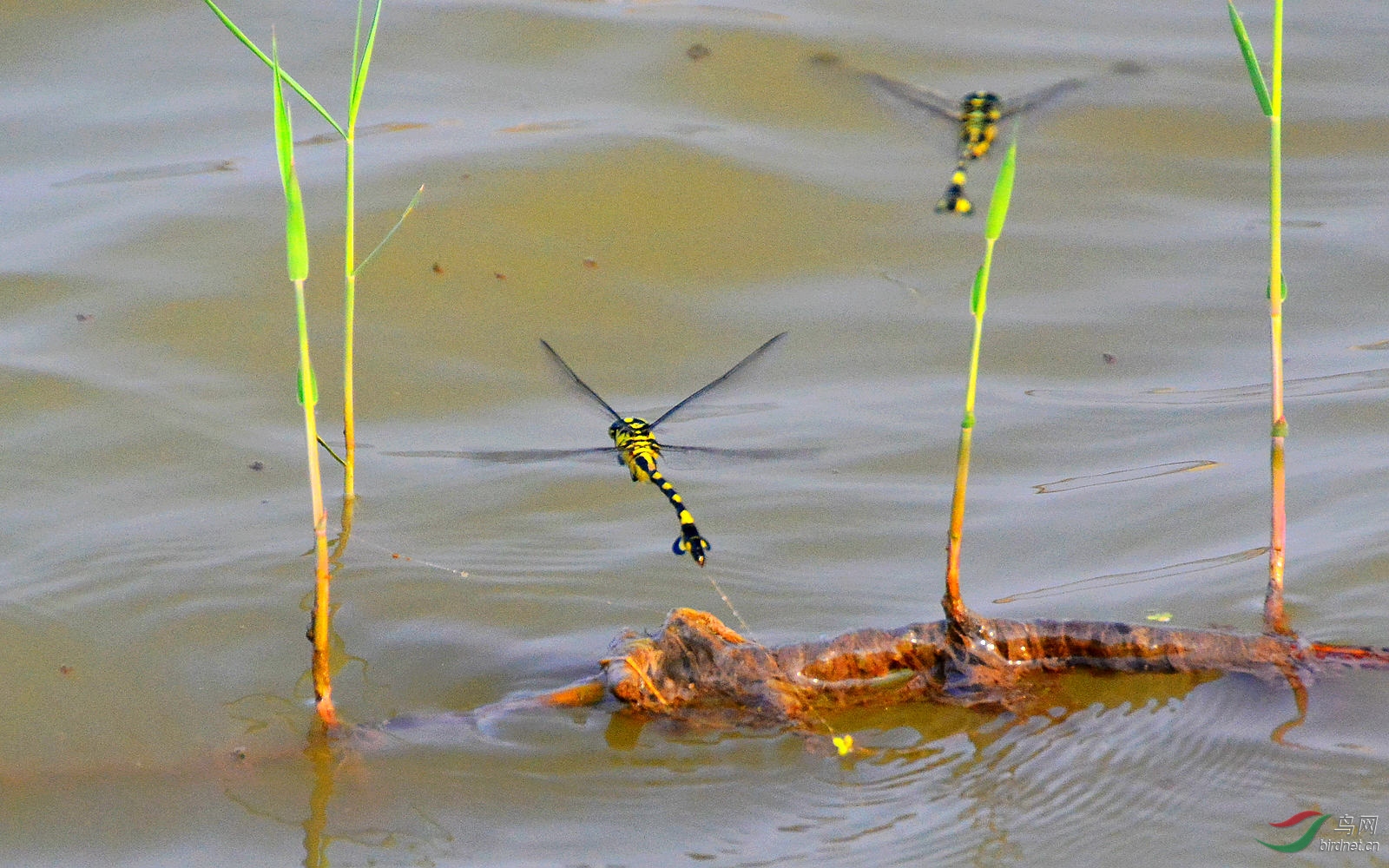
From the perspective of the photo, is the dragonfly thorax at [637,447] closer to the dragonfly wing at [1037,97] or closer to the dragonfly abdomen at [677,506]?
the dragonfly abdomen at [677,506]

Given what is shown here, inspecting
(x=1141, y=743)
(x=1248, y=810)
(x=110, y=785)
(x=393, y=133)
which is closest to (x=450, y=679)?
(x=110, y=785)

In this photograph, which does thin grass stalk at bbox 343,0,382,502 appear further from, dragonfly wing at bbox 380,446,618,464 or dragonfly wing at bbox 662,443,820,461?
dragonfly wing at bbox 662,443,820,461

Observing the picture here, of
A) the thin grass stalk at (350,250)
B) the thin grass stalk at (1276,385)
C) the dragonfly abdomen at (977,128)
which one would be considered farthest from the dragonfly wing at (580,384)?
the thin grass stalk at (1276,385)

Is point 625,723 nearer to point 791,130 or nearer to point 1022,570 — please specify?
point 1022,570

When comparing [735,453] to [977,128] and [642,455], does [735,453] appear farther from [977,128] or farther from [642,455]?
[977,128]

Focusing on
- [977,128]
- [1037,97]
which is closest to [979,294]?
[977,128]

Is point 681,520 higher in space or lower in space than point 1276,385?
lower
